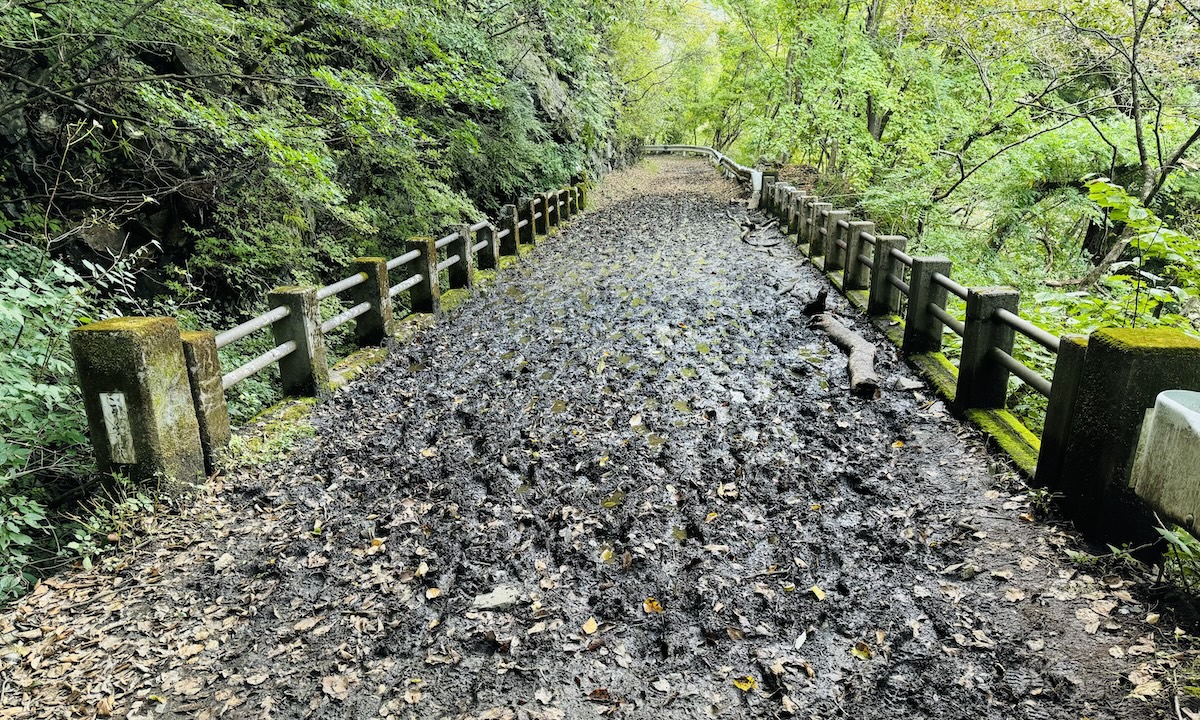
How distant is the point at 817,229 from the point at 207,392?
10.5 meters

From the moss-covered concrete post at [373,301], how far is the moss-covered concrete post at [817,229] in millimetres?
7836

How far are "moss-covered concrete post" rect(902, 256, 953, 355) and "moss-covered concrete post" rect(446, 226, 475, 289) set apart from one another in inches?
251

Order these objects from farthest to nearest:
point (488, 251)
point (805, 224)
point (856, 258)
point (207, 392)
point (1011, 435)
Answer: point (805, 224) → point (488, 251) → point (856, 258) → point (1011, 435) → point (207, 392)

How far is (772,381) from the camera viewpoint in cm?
633

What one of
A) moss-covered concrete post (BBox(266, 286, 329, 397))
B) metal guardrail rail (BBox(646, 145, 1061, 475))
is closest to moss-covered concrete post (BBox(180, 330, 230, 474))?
moss-covered concrete post (BBox(266, 286, 329, 397))

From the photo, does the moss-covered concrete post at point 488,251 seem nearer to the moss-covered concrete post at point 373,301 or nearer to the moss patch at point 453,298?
the moss patch at point 453,298

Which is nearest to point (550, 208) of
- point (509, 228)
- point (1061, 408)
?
point (509, 228)

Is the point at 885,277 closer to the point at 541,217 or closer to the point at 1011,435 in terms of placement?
the point at 1011,435

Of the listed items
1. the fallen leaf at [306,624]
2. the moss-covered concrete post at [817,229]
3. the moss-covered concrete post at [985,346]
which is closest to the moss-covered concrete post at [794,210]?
the moss-covered concrete post at [817,229]

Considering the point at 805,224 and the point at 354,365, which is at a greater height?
the point at 805,224

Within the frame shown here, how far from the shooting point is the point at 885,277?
26.0 ft

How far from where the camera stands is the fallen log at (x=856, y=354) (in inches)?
232

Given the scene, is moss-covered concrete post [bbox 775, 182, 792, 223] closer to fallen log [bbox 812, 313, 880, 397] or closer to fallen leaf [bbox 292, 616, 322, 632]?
fallen log [bbox 812, 313, 880, 397]

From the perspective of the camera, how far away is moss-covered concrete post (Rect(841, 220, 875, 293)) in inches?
360
